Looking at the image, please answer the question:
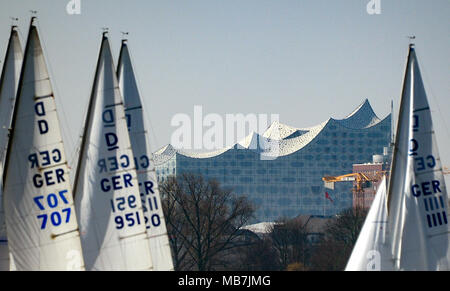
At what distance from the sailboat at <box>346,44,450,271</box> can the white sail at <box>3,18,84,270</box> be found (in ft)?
28.2

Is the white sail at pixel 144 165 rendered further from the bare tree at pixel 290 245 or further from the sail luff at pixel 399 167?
the bare tree at pixel 290 245

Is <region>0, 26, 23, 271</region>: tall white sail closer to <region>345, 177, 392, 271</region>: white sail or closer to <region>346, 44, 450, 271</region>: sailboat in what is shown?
<region>345, 177, 392, 271</region>: white sail

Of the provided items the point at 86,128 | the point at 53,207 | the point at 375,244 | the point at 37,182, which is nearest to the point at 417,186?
the point at 375,244

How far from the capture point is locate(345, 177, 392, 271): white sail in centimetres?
3098

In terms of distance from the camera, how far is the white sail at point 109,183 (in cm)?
3067

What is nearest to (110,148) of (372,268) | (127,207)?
(127,207)

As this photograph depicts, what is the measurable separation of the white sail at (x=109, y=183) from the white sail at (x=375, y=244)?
5.80 m

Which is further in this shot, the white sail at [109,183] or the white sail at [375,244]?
the white sail at [375,244]

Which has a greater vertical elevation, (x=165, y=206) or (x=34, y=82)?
(x=34, y=82)

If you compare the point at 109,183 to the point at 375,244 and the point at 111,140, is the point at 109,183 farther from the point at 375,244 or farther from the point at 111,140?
the point at 375,244

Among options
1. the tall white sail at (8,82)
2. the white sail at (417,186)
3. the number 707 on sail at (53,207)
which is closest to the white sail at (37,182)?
the number 707 on sail at (53,207)
